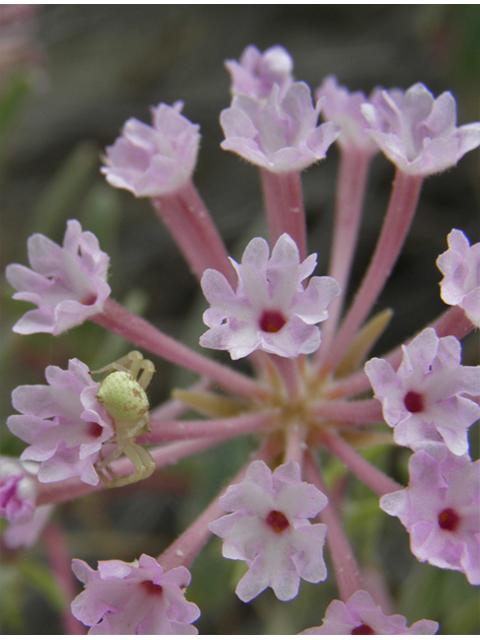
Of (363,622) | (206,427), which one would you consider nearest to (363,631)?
(363,622)

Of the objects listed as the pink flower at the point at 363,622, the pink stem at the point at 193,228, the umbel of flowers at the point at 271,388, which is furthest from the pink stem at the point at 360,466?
the pink stem at the point at 193,228

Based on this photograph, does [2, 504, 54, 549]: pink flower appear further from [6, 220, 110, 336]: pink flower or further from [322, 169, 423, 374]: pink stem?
[322, 169, 423, 374]: pink stem

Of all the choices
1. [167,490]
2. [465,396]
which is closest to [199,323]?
[167,490]

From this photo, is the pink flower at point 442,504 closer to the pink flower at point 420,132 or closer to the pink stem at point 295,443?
the pink stem at point 295,443

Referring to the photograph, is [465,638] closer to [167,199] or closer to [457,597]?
[457,597]

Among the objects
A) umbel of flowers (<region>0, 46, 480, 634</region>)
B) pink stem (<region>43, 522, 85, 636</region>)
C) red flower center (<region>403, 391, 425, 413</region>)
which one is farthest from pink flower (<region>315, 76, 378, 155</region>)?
pink stem (<region>43, 522, 85, 636</region>)

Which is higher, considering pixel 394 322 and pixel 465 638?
pixel 465 638
